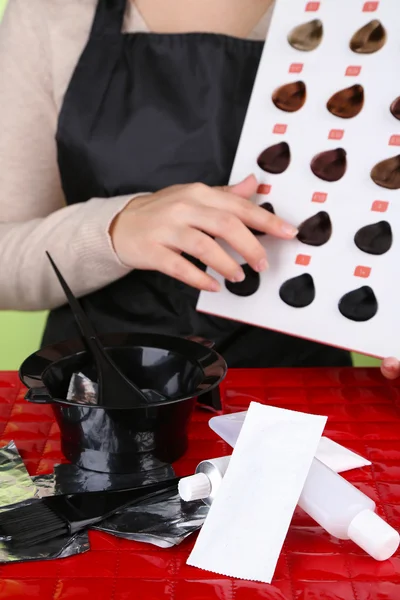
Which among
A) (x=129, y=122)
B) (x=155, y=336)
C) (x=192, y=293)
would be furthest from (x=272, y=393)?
(x=129, y=122)

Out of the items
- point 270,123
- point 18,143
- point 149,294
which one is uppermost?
point 270,123

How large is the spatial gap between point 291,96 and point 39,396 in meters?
0.39

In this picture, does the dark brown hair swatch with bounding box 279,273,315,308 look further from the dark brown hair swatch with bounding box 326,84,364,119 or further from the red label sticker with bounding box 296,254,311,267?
the dark brown hair swatch with bounding box 326,84,364,119

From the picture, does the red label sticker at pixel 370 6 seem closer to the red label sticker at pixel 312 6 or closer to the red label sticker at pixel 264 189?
the red label sticker at pixel 312 6

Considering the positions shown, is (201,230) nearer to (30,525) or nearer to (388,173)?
(388,173)

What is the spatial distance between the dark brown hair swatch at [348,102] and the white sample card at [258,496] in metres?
0.31

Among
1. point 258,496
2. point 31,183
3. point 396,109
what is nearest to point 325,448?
point 258,496

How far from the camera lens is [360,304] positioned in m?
0.61

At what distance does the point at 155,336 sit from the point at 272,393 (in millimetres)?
135

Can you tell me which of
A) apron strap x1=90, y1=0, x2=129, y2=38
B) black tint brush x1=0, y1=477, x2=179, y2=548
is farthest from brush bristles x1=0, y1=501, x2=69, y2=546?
apron strap x1=90, y1=0, x2=129, y2=38

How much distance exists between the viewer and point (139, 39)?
86cm

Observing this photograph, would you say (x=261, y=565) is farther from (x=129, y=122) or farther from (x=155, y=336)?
(x=129, y=122)

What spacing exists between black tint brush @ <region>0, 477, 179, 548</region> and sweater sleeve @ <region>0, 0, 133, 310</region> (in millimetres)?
356

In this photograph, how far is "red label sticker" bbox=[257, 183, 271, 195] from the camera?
67cm
